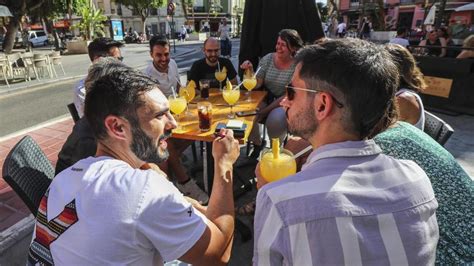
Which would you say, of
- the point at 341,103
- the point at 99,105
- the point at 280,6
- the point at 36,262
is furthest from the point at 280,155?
the point at 280,6

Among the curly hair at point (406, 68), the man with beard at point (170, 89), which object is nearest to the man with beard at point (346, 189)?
the curly hair at point (406, 68)

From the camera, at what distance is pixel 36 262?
1132 millimetres

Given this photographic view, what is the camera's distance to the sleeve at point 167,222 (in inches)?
39.8

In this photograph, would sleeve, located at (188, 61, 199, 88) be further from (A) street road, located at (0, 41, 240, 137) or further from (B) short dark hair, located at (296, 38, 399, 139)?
(A) street road, located at (0, 41, 240, 137)

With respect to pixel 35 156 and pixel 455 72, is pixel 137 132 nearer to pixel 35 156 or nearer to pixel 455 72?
pixel 35 156

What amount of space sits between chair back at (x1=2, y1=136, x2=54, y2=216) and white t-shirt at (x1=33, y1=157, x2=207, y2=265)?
57 centimetres

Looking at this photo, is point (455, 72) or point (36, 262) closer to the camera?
point (36, 262)

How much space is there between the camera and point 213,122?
2734 mm

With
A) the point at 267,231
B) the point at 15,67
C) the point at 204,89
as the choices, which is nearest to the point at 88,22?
the point at 15,67

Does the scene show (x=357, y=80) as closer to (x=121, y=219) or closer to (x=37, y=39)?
(x=121, y=219)

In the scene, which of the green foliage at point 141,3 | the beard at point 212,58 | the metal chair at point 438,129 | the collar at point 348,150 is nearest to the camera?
the collar at point 348,150

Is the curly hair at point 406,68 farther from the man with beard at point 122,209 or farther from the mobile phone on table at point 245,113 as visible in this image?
the man with beard at point 122,209

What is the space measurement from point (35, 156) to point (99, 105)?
838 mm

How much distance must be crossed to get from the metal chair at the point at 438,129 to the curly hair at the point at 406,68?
278 mm
